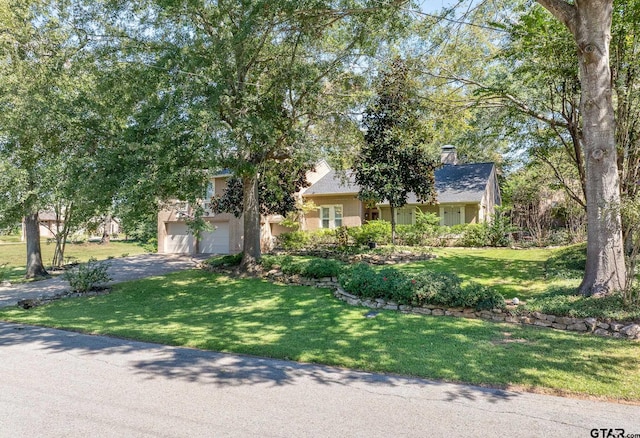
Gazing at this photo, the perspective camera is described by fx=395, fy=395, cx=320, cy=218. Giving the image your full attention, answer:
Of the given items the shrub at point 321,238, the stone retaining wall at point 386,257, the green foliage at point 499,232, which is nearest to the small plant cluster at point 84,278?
the stone retaining wall at point 386,257

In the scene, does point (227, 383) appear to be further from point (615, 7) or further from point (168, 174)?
point (615, 7)

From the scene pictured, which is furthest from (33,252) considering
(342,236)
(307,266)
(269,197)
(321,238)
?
(342,236)

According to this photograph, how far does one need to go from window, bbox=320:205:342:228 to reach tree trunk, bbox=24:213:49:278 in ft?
49.5

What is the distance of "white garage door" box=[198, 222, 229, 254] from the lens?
2489 centimetres

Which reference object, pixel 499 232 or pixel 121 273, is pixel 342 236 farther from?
pixel 121 273

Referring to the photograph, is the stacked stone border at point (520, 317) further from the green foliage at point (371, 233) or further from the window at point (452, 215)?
the window at point (452, 215)

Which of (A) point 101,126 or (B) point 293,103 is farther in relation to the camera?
(B) point 293,103

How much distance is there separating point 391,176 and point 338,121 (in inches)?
160

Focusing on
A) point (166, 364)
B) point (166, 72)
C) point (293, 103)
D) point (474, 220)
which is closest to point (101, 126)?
point (166, 72)

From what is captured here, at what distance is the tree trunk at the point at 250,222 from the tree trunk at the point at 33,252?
31.4 ft

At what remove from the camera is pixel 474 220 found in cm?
2286

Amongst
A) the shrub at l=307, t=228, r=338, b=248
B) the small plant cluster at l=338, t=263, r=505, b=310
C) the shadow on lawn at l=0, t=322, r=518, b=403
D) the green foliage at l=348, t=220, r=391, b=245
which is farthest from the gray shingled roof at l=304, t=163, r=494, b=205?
the shadow on lawn at l=0, t=322, r=518, b=403

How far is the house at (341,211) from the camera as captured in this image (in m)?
23.2

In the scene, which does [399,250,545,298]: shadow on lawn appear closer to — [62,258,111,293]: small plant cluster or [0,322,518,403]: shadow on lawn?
[0,322,518,403]: shadow on lawn
